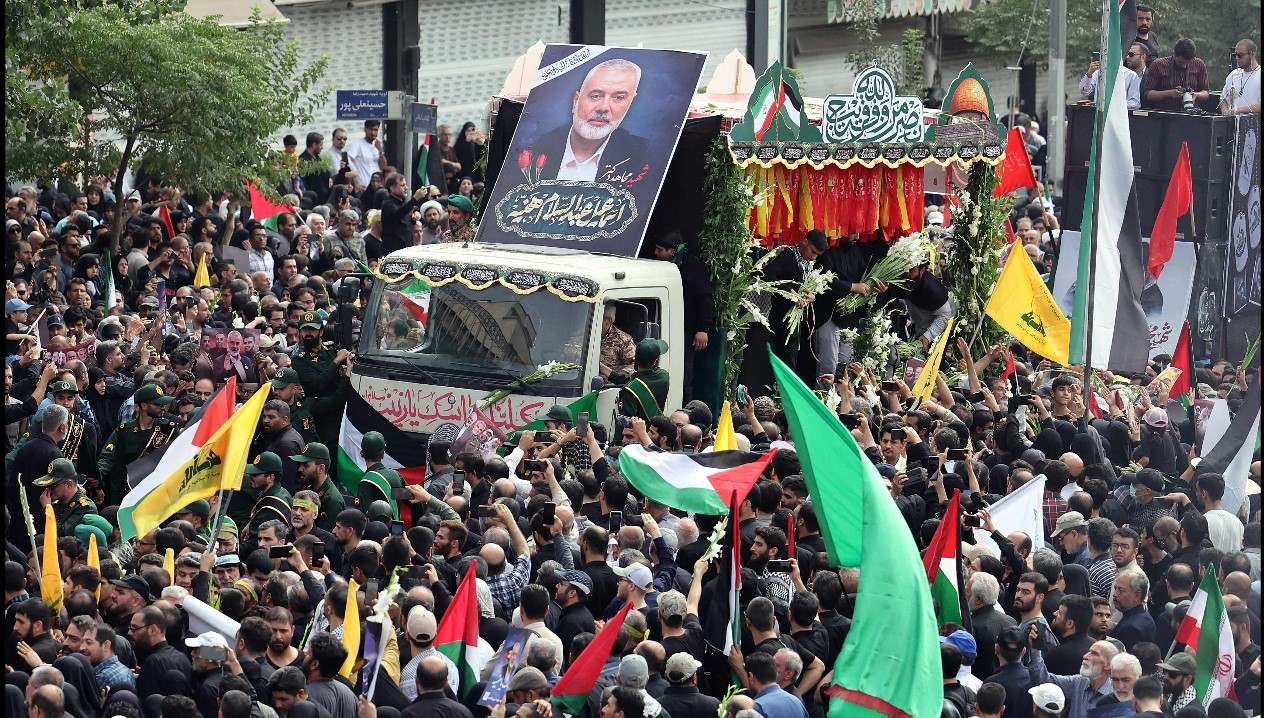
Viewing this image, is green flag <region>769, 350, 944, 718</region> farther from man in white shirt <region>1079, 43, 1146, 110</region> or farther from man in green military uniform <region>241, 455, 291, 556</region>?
man in white shirt <region>1079, 43, 1146, 110</region>

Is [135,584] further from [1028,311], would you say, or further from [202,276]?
[202,276]

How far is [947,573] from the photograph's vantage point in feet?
32.9

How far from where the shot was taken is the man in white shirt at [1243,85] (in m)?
20.3

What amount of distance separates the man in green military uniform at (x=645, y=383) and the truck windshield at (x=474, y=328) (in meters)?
0.41

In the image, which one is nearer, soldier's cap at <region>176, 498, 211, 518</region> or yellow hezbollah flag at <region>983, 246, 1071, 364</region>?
soldier's cap at <region>176, 498, 211, 518</region>

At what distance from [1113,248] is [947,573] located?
507cm

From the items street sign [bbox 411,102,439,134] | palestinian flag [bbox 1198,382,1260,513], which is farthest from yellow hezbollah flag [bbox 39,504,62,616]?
street sign [bbox 411,102,439,134]

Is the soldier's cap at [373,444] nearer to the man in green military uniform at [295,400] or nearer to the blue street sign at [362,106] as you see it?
the man in green military uniform at [295,400]

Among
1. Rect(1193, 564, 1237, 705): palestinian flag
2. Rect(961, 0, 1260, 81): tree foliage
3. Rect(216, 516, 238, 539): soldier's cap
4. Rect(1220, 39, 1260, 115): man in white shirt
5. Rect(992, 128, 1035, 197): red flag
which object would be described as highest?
Rect(961, 0, 1260, 81): tree foliage

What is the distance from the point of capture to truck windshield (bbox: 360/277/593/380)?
14336mm

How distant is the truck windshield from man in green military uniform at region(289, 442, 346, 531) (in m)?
2.10

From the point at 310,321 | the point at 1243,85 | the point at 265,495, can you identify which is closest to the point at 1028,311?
the point at 1243,85

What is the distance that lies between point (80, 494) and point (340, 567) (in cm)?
199

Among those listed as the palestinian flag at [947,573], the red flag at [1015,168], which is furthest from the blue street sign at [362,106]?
the palestinian flag at [947,573]
